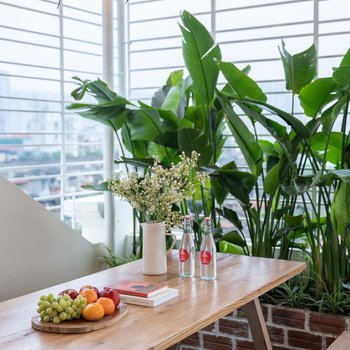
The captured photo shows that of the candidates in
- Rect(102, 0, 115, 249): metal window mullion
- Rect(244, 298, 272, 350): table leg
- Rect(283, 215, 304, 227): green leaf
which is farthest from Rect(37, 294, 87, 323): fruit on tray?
Rect(102, 0, 115, 249): metal window mullion

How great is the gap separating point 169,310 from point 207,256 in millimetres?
426

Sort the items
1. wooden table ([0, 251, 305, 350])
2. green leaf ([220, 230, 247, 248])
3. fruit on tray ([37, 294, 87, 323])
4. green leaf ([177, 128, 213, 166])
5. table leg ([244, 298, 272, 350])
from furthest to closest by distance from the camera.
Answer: green leaf ([220, 230, 247, 248]) < green leaf ([177, 128, 213, 166]) < table leg ([244, 298, 272, 350]) < fruit on tray ([37, 294, 87, 323]) < wooden table ([0, 251, 305, 350])

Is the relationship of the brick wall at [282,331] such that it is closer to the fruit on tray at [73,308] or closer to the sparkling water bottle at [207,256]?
the sparkling water bottle at [207,256]

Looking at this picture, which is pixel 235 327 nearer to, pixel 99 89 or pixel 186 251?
pixel 186 251

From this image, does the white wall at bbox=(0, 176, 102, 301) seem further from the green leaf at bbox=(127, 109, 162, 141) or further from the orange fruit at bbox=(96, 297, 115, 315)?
the orange fruit at bbox=(96, 297, 115, 315)

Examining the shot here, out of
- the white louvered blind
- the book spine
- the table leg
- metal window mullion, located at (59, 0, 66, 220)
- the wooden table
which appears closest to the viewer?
the wooden table

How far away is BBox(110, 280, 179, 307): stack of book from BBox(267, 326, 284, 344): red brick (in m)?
1.25

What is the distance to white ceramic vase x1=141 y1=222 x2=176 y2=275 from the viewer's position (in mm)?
2480

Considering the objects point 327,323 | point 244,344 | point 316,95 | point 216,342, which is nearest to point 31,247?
point 216,342

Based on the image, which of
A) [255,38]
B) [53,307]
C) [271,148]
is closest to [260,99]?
[271,148]

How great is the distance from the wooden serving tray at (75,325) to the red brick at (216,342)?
1.66m

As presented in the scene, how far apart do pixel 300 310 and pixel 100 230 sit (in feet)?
5.22

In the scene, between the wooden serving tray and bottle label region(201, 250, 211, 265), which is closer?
the wooden serving tray

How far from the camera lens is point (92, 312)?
6.04ft
